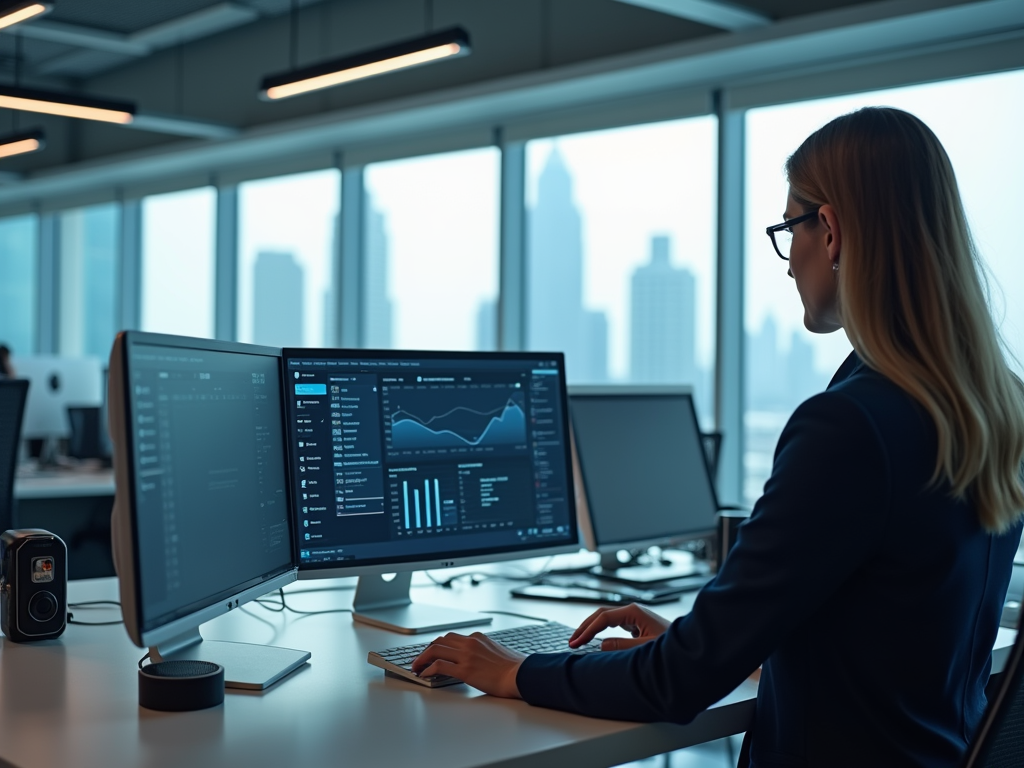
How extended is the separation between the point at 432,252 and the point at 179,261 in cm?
269

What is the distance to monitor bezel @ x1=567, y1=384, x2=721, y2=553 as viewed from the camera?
2346 mm

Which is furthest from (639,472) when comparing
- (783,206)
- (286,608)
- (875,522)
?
(783,206)

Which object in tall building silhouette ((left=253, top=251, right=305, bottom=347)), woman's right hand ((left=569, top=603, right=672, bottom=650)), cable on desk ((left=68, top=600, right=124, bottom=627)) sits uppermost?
tall building silhouette ((left=253, top=251, right=305, bottom=347))

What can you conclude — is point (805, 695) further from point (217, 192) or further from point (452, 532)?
point (217, 192)

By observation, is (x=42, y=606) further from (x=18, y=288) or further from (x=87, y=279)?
(x=18, y=288)

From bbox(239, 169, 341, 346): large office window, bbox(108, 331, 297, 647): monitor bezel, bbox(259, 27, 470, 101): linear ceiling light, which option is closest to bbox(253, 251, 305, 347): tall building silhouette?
bbox(239, 169, 341, 346): large office window

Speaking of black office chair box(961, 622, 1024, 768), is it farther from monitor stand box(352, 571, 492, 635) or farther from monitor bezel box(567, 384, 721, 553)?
monitor bezel box(567, 384, 721, 553)

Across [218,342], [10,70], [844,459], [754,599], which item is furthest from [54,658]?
[10,70]

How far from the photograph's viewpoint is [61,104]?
5016 millimetres

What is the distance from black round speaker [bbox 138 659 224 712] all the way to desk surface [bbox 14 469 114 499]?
2.69 m

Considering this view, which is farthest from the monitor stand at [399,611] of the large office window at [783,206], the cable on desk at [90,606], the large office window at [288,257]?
the large office window at [288,257]

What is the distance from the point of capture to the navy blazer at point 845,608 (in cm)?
117

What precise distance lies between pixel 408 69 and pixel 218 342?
477cm

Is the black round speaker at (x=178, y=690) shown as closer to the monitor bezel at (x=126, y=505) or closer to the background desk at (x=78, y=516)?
the monitor bezel at (x=126, y=505)
